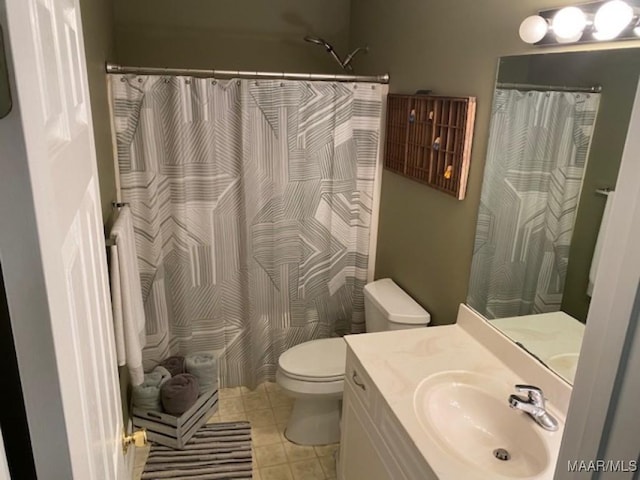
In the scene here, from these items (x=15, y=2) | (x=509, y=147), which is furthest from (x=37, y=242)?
(x=509, y=147)

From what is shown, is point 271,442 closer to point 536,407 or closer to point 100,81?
point 536,407

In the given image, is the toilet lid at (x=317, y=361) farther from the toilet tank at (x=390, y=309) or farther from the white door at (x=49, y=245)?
the white door at (x=49, y=245)

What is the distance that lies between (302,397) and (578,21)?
1845 millimetres

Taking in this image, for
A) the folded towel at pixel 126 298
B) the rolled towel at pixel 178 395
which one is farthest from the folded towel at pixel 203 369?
the folded towel at pixel 126 298

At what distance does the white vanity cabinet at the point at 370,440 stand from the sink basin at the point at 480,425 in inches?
3.6

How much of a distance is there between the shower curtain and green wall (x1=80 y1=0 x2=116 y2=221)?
1434 millimetres

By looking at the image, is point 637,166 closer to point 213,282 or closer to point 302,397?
point 302,397

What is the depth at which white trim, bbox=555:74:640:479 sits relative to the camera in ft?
1.79

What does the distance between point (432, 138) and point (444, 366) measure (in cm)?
97

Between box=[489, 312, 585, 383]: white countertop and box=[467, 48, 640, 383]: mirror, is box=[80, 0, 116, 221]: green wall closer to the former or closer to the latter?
box=[467, 48, 640, 383]: mirror

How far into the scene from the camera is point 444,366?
5.47ft

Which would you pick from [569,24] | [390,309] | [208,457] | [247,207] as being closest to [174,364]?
[208,457]

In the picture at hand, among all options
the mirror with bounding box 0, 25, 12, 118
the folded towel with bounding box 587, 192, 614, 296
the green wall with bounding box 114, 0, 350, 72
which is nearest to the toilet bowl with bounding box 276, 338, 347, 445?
the folded towel with bounding box 587, 192, 614, 296

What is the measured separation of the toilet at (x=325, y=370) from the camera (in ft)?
7.34
